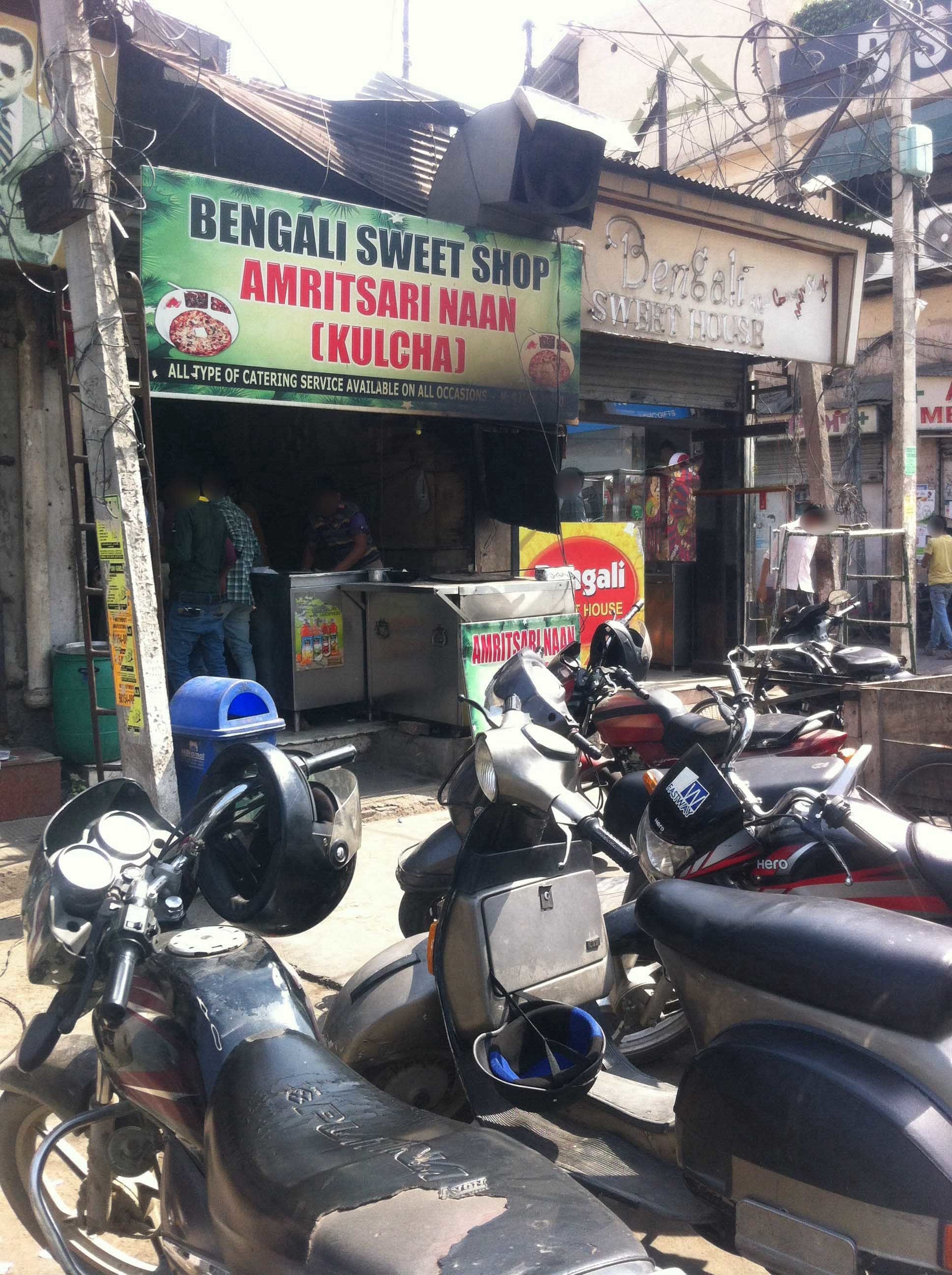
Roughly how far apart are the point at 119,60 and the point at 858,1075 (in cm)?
714

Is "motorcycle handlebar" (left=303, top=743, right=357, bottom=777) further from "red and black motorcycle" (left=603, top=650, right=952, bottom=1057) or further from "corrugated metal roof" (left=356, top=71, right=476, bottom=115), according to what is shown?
"corrugated metal roof" (left=356, top=71, right=476, bottom=115)

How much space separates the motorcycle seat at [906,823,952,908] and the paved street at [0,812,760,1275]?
124 cm

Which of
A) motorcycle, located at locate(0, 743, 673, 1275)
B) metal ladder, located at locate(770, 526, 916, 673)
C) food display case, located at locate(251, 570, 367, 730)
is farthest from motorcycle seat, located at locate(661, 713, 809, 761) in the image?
food display case, located at locate(251, 570, 367, 730)

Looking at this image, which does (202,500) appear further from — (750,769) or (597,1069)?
(597,1069)

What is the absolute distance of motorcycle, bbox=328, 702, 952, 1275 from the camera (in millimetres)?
1894

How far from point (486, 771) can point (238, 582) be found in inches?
200

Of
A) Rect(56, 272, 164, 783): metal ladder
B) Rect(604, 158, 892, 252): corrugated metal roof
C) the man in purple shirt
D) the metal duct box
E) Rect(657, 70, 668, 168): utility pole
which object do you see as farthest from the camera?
Rect(657, 70, 668, 168): utility pole

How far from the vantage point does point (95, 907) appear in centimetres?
212

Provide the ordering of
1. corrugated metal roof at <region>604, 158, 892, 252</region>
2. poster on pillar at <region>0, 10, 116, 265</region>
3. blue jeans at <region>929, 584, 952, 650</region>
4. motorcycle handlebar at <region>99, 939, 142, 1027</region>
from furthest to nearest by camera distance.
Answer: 1. blue jeans at <region>929, 584, 952, 650</region>
2. corrugated metal roof at <region>604, 158, 892, 252</region>
3. poster on pillar at <region>0, 10, 116, 265</region>
4. motorcycle handlebar at <region>99, 939, 142, 1027</region>

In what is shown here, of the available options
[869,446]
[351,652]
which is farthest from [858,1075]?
[869,446]

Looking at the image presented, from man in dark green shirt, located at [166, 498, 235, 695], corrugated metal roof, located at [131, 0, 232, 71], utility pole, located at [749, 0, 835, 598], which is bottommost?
man in dark green shirt, located at [166, 498, 235, 695]

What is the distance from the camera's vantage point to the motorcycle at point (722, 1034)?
189 centimetres

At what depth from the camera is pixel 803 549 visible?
9320 millimetres

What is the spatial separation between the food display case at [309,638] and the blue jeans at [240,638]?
0.19m
